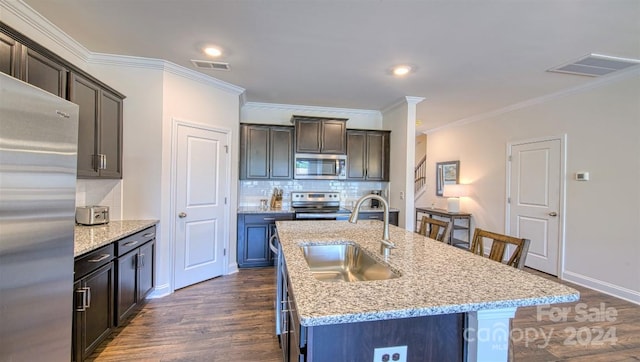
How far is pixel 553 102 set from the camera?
12.8 ft

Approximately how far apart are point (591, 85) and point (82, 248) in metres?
5.28

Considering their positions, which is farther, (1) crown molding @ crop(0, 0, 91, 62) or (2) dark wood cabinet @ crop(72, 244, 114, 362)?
(1) crown molding @ crop(0, 0, 91, 62)

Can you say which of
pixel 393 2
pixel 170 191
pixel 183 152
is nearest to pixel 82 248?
pixel 170 191

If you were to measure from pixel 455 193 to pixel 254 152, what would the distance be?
3.76m

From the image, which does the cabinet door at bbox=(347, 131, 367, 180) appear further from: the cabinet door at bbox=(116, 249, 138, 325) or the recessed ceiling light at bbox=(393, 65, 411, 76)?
the cabinet door at bbox=(116, 249, 138, 325)

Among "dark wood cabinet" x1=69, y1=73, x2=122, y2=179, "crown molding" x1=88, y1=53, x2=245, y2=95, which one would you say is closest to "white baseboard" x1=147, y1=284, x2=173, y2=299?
"dark wood cabinet" x1=69, y1=73, x2=122, y2=179

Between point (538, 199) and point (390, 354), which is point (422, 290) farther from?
point (538, 199)

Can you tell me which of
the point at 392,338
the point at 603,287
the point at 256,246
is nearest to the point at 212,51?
the point at 256,246

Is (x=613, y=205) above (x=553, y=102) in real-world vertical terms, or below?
below

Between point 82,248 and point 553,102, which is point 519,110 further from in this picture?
point 82,248

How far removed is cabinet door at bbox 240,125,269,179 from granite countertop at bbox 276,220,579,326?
2911 mm

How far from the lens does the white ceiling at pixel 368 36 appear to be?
2.04 metres

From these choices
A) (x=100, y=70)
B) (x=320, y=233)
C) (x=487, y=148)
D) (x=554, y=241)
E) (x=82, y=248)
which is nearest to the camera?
(x=82, y=248)

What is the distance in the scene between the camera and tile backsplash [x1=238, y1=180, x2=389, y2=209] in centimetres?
463
